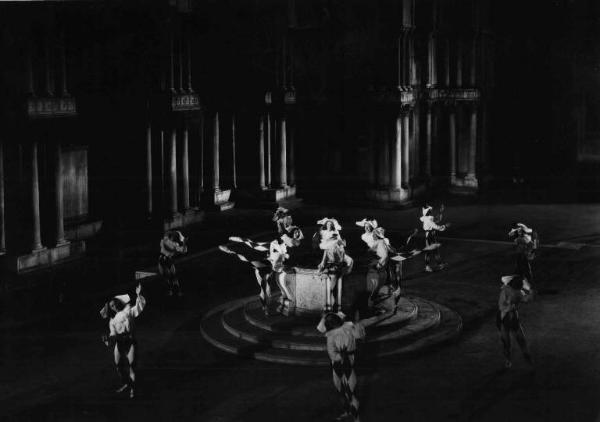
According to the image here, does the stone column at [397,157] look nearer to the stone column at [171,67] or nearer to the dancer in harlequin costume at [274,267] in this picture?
the stone column at [171,67]

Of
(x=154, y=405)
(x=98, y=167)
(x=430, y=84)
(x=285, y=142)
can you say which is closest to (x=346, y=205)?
(x=285, y=142)

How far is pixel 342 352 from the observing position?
53.2ft

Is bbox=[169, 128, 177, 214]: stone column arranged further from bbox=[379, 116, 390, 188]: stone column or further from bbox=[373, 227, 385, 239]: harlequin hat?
bbox=[373, 227, 385, 239]: harlequin hat

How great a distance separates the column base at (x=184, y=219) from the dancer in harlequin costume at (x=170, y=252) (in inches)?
332

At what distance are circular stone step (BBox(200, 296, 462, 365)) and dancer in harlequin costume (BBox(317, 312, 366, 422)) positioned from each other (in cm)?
273

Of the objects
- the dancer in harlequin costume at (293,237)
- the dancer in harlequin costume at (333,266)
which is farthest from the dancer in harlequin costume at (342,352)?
the dancer in harlequin costume at (293,237)

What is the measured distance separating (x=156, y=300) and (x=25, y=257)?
14.1 ft

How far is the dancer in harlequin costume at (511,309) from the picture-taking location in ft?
60.8

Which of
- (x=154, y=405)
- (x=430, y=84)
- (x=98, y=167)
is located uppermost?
(x=430, y=84)

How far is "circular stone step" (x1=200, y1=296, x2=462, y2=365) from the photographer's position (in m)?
19.7

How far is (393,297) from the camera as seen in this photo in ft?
72.4

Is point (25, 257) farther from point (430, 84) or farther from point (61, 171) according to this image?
point (430, 84)

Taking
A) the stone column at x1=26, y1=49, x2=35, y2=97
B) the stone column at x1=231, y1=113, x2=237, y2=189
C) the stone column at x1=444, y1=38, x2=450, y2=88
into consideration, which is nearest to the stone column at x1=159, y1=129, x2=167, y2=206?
the stone column at x1=231, y1=113, x2=237, y2=189

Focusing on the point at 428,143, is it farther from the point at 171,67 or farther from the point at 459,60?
the point at 171,67
